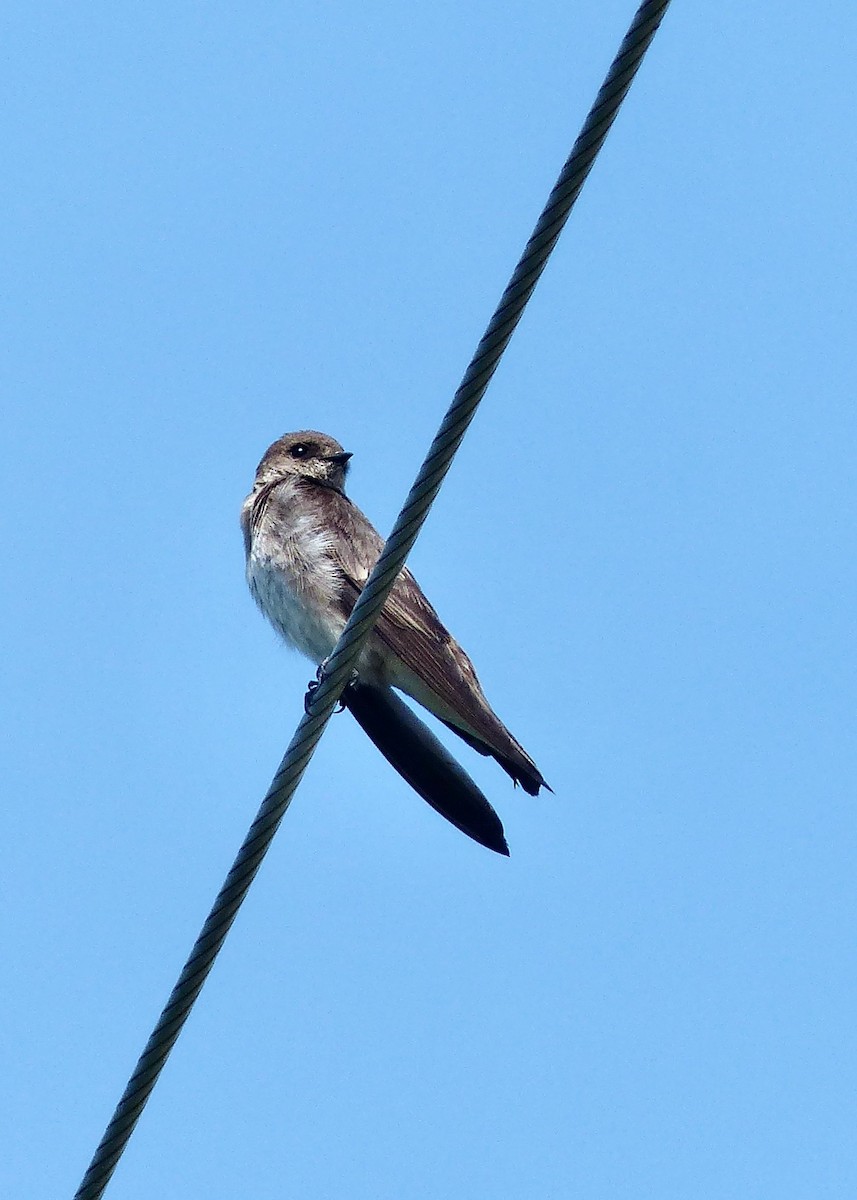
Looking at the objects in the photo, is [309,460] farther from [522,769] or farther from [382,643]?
[522,769]

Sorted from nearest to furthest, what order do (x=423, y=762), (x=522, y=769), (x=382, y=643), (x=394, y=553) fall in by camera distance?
(x=394, y=553) < (x=522, y=769) < (x=423, y=762) < (x=382, y=643)

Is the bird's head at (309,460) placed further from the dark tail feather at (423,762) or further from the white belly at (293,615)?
the dark tail feather at (423,762)

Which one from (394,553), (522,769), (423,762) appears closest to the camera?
(394,553)

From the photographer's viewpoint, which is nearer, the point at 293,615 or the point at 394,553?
the point at 394,553

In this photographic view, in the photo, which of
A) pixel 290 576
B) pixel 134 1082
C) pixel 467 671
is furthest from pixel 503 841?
pixel 134 1082

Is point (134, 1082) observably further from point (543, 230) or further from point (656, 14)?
point (656, 14)

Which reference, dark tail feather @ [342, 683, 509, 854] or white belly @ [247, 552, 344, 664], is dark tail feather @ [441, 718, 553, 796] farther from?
white belly @ [247, 552, 344, 664]

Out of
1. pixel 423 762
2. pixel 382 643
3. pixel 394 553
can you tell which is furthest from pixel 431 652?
pixel 394 553

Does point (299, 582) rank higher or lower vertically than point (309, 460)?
lower
